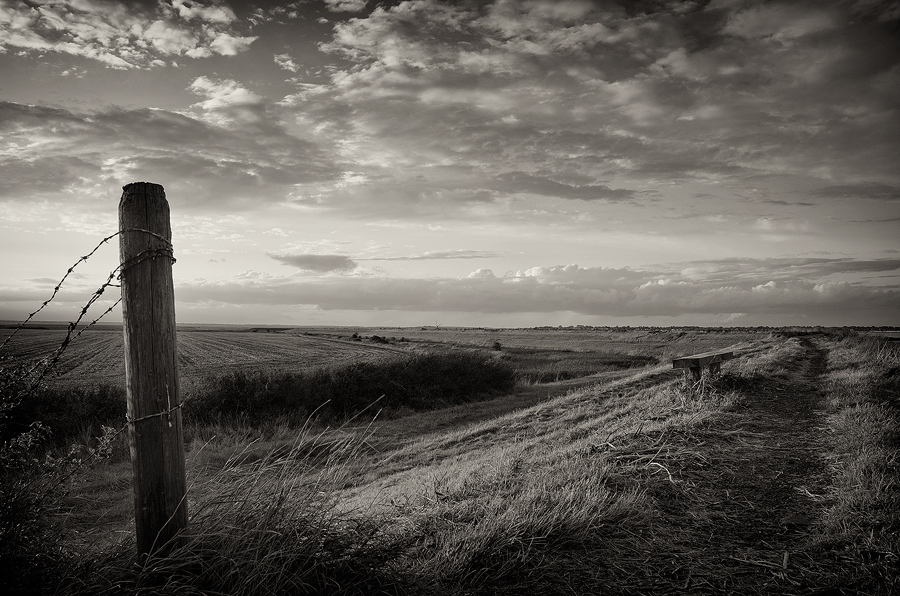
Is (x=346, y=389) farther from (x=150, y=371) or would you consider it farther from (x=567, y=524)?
(x=150, y=371)

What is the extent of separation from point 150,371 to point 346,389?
17.3 metres

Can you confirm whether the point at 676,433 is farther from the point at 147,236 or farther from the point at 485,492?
the point at 147,236

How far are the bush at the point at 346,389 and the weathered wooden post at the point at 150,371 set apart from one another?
33.2ft

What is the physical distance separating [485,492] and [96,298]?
3.78 m

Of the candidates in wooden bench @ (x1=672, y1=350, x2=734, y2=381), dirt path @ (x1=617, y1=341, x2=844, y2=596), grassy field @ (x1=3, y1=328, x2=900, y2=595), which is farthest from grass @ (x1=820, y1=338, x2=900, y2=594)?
wooden bench @ (x1=672, y1=350, x2=734, y2=381)

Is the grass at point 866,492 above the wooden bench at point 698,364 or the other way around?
the other way around

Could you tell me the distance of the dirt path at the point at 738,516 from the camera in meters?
3.62

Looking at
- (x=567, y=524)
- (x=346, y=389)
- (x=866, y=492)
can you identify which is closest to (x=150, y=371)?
(x=567, y=524)

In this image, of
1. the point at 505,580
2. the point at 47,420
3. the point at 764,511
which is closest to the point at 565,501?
the point at 505,580

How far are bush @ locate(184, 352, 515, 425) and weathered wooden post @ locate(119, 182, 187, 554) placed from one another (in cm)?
1013

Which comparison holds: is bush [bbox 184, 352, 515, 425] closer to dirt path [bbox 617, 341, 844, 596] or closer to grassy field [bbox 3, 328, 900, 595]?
grassy field [bbox 3, 328, 900, 595]

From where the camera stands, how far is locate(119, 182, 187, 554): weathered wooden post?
3023 millimetres

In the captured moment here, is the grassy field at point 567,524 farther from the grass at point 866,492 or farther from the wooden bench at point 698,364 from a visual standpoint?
the wooden bench at point 698,364

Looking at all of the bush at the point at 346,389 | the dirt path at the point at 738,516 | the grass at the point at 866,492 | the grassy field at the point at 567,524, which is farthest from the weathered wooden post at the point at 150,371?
the bush at the point at 346,389
